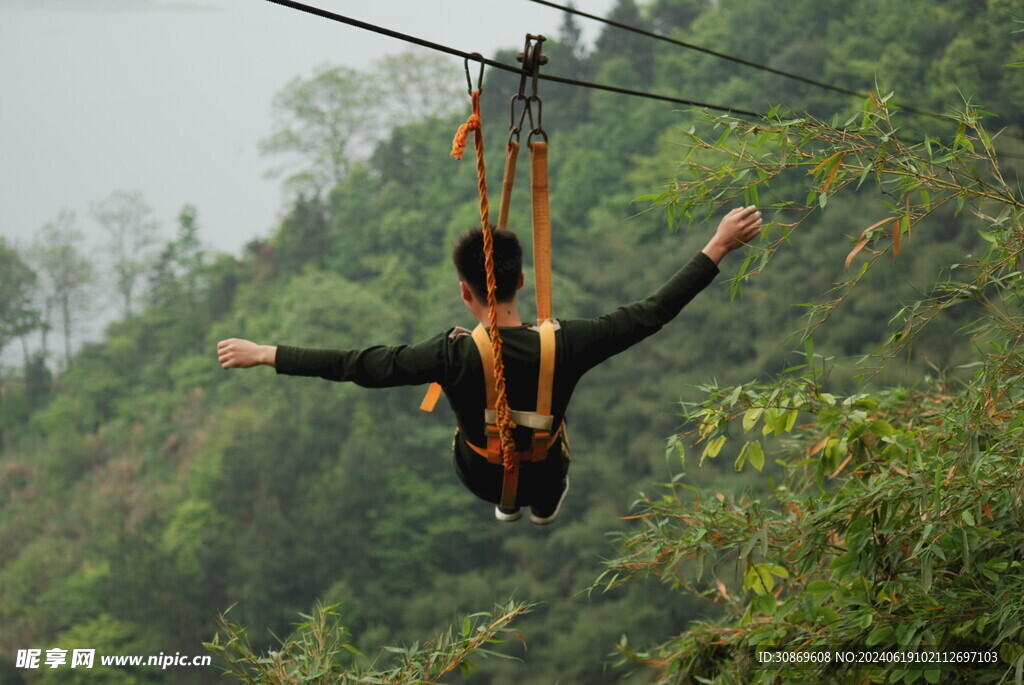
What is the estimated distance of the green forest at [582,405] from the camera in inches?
93.4

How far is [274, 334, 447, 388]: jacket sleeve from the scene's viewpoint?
2.04 meters

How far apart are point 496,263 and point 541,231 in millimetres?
167

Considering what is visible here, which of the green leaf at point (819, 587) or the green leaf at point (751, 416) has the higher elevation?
the green leaf at point (751, 416)

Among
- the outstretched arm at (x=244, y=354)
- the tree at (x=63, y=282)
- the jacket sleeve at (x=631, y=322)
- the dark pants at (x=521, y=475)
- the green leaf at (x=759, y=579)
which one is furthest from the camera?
the tree at (x=63, y=282)

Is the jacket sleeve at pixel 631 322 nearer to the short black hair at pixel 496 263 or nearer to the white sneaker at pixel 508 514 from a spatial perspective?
the short black hair at pixel 496 263

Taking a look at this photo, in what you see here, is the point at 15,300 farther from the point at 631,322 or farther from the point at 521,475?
the point at 631,322

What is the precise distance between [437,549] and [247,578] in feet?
13.8

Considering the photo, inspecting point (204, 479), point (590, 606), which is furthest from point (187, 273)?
point (590, 606)

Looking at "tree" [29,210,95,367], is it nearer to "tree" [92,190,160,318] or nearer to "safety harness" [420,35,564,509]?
"tree" [92,190,160,318]

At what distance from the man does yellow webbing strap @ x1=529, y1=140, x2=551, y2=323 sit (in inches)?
2.7

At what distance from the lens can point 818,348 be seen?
1975cm

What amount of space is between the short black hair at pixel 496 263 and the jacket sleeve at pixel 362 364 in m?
0.16

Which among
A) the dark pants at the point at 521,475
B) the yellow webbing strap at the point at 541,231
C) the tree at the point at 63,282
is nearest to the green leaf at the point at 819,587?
the dark pants at the point at 521,475

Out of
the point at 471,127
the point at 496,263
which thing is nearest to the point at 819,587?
the point at 496,263
